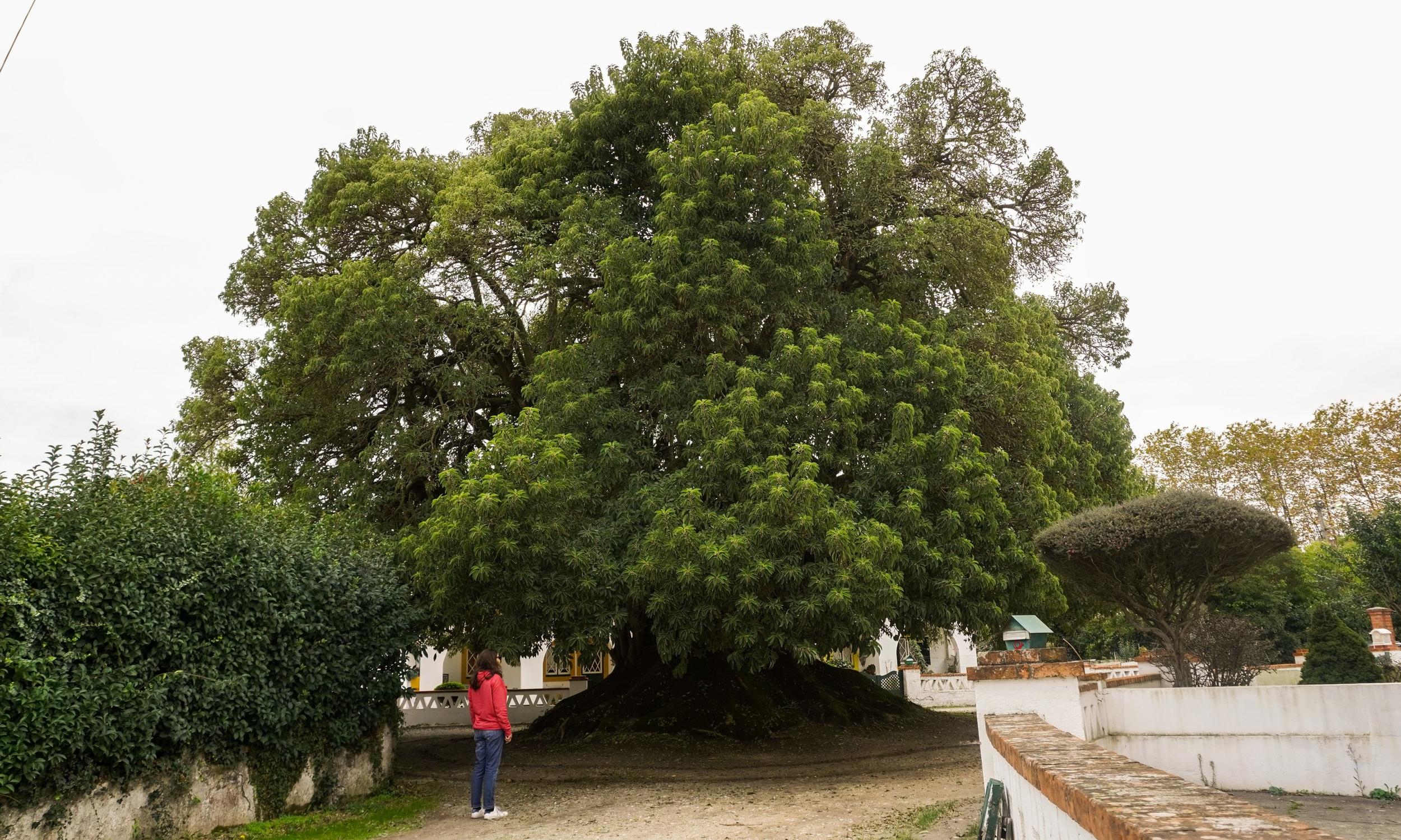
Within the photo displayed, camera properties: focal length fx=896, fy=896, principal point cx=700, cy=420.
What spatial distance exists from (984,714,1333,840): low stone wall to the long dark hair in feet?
19.6

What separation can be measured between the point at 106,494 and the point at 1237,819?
852cm

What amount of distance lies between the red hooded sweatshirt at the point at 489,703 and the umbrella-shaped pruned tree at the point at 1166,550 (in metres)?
7.15

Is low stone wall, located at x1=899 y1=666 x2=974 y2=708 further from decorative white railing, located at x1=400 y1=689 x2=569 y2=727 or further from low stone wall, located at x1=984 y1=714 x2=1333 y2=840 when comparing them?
low stone wall, located at x1=984 y1=714 x2=1333 y2=840

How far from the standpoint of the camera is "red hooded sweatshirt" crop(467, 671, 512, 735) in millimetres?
9250

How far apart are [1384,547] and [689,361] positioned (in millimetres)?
17331

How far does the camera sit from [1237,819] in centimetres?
246

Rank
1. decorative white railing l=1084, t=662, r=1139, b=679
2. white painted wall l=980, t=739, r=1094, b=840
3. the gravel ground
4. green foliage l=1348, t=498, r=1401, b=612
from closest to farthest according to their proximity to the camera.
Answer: white painted wall l=980, t=739, r=1094, b=840 < the gravel ground < decorative white railing l=1084, t=662, r=1139, b=679 < green foliage l=1348, t=498, r=1401, b=612

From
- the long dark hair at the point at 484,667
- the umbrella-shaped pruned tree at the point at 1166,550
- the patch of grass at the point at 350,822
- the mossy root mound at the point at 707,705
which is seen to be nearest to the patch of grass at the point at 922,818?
the umbrella-shaped pruned tree at the point at 1166,550

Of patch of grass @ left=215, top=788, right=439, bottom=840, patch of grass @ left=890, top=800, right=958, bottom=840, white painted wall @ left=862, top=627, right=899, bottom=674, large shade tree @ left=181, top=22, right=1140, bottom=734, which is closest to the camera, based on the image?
patch of grass @ left=890, top=800, right=958, bottom=840

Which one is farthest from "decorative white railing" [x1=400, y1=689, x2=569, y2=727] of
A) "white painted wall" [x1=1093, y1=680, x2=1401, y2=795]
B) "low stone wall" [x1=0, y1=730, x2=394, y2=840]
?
"white painted wall" [x1=1093, y1=680, x2=1401, y2=795]

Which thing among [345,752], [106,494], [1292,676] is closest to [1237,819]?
[106,494]

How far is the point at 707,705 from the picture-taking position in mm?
15945

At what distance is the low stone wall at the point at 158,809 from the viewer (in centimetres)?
652

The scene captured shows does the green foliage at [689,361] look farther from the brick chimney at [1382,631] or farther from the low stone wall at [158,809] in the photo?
the brick chimney at [1382,631]
